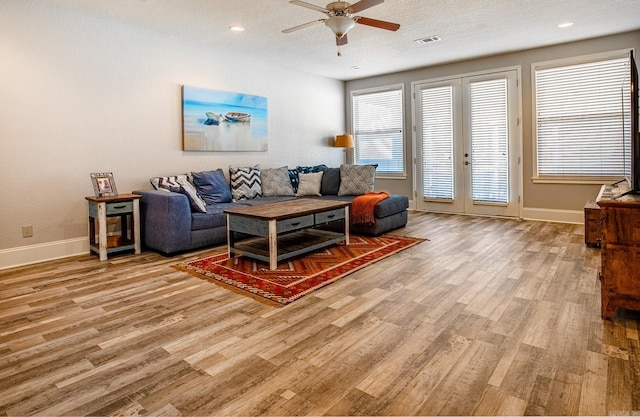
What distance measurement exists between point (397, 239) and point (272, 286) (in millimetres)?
2157

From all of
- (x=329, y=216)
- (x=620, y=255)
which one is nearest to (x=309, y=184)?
(x=329, y=216)

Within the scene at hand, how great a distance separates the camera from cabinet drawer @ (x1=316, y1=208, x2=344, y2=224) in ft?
13.6

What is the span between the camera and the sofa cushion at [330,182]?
6070 mm

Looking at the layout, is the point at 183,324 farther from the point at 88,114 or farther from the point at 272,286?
Answer: the point at 88,114

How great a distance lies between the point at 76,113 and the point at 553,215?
6412 millimetres

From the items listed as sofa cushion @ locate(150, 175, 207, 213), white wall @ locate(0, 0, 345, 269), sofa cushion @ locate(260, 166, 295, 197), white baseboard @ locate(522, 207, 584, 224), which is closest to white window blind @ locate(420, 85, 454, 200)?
white baseboard @ locate(522, 207, 584, 224)

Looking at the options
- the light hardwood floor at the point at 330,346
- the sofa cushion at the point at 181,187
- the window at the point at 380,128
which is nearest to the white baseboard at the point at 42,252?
the light hardwood floor at the point at 330,346

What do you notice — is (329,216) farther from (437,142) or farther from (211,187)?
(437,142)

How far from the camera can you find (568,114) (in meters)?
5.59

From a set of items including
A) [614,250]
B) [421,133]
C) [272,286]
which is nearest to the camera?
[614,250]

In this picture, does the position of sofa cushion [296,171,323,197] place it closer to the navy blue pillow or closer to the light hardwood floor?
the navy blue pillow

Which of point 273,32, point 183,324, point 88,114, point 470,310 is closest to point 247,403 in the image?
point 183,324

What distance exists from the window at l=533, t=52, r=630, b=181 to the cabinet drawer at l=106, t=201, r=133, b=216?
564cm

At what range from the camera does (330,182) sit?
612 centimetres
